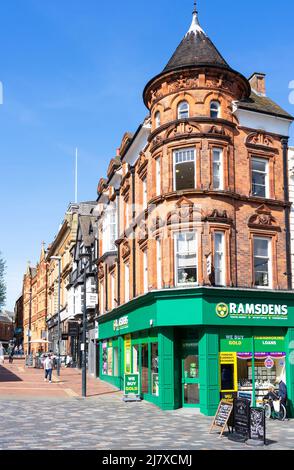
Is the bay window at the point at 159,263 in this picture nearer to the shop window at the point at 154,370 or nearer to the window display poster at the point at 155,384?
the shop window at the point at 154,370

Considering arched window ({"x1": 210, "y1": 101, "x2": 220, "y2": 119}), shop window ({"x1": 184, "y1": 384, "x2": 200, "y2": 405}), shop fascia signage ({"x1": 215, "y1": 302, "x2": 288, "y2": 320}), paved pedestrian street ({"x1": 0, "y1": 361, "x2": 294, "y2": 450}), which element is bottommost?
paved pedestrian street ({"x1": 0, "y1": 361, "x2": 294, "y2": 450})

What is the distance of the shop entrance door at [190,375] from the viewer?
69.7ft

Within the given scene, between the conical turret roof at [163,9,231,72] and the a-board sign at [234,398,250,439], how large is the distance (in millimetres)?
12874

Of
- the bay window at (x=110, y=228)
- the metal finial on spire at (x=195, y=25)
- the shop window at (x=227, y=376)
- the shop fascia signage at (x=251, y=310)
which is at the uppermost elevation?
the metal finial on spire at (x=195, y=25)

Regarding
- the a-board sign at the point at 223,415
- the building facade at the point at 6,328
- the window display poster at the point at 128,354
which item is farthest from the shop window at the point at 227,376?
the building facade at the point at 6,328

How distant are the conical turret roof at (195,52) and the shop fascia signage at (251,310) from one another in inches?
358

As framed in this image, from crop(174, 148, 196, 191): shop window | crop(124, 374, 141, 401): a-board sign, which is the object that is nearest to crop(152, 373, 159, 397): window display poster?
crop(124, 374, 141, 401): a-board sign

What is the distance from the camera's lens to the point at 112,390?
29.6 meters

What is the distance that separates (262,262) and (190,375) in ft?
16.8

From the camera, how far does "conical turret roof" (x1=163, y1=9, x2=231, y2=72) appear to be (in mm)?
22547

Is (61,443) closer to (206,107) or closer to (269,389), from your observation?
(269,389)

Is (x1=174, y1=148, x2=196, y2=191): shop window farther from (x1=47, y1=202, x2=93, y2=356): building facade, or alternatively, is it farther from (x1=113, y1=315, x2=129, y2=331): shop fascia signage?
(x1=47, y1=202, x2=93, y2=356): building facade

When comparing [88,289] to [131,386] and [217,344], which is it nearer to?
[131,386]
